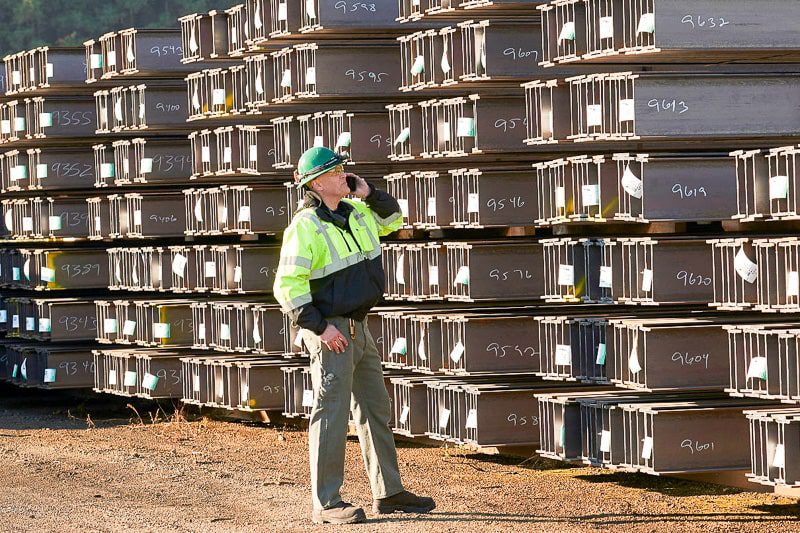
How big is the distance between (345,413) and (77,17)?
31.3 m

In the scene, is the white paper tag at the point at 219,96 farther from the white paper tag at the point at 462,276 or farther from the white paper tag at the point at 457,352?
the white paper tag at the point at 457,352

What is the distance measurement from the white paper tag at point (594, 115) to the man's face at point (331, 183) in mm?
1580

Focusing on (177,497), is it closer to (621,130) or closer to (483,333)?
(483,333)

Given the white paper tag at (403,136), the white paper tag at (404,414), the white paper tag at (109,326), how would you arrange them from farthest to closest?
the white paper tag at (109,326) < the white paper tag at (403,136) < the white paper tag at (404,414)

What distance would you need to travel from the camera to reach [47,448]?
39.6ft

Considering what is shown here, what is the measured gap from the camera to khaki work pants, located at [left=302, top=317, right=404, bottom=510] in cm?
827

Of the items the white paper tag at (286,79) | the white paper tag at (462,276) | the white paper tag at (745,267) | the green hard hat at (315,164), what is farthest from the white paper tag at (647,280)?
the white paper tag at (286,79)

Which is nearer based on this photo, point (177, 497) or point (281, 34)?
point (177, 497)

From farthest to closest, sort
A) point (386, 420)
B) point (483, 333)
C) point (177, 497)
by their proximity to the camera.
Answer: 1. point (483, 333)
2. point (177, 497)
3. point (386, 420)

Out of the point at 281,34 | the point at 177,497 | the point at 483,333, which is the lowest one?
the point at 177,497

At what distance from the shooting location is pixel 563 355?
376 inches

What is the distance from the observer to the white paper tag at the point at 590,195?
9.17 meters

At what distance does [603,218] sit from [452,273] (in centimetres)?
168

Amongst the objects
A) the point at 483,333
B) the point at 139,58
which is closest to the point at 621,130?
the point at 483,333
